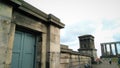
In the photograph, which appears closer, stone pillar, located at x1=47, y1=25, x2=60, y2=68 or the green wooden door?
the green wooden door

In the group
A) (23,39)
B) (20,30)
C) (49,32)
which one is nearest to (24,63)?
Result: (23,39)

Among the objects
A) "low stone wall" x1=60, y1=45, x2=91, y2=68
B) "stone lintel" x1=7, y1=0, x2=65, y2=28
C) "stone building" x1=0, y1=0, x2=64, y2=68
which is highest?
"stone lintel" x1=7, y1=0, x2=65, y2=28

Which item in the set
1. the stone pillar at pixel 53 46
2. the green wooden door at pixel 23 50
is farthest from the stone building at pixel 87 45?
the green wooden door at pixel 23 50

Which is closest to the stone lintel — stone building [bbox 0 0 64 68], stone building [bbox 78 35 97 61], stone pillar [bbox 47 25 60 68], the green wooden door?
stone building [bbox 0 0 64 68]

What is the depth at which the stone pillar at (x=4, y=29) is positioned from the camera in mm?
2242

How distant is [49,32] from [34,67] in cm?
142

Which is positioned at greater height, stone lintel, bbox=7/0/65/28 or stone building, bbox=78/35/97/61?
stone lintel, bbox=7/0/65/28

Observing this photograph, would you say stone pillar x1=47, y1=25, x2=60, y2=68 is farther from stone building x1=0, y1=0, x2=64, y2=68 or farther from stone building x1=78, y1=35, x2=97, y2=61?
stone building x1=78, y1=35, x2=97, y2=61

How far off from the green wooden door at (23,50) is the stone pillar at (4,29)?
28.0 inches

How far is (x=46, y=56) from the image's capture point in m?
3.70

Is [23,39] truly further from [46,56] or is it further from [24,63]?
[46,56]

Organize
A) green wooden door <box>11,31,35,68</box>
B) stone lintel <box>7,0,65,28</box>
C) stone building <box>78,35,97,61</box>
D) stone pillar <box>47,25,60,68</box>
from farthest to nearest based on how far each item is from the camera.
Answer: stone building <box>78,35,97,61</box>, stone pillar <box>47,25,60,68</box>, green wooden door <box>11,31,35,68</box>, stone lintel <box>7,0,65,28</box>

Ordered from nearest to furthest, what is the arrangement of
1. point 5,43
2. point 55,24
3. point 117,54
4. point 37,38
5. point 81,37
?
point 5,43
point 37,38
point 55,24
point 81,37
point 117,54

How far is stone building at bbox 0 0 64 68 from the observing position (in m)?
2.42
